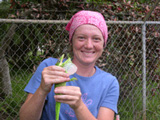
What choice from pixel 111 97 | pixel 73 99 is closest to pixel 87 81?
pixel 111 97

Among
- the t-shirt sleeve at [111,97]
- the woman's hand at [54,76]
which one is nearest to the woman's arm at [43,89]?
the woman's hand at [54,76]

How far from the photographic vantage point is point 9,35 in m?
3.07

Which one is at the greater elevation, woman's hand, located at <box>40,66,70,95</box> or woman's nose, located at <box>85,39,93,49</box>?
woman's nose, located at <box>85,39,93,49</box>

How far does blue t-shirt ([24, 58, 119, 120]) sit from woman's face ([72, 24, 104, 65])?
0.65ft

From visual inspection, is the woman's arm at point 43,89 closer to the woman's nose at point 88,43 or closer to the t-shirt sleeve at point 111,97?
the woman's nose at point 88,43

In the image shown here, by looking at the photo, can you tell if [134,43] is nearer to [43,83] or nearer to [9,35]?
[9,35]

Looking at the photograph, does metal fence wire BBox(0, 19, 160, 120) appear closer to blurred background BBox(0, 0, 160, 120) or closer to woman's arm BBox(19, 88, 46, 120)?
blurred background BBox(0, 0, 160, 120)

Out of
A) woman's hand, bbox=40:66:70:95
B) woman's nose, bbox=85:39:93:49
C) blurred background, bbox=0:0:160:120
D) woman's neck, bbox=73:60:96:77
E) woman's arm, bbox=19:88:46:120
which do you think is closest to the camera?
woman's hand, bbox=40:66:70:95

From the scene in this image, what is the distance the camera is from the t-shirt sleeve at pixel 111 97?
5.08 feet

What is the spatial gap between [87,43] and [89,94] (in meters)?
0.46

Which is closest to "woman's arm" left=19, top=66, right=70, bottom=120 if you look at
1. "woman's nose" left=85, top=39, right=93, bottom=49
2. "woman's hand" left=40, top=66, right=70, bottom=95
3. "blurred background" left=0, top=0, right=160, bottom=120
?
"woman's hand" left=40, top=66, right=70, bottom=95

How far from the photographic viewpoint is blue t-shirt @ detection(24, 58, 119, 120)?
1496 millimetres

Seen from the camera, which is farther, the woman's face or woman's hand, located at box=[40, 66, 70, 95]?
the woman's face

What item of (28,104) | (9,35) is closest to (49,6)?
(9,35)
